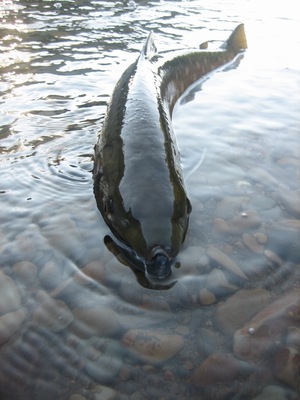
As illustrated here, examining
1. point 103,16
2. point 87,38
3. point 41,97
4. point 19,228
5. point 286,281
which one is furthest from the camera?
point 103,16

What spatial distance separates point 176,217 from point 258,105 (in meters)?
3.12

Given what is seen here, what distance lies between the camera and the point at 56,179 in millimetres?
3363

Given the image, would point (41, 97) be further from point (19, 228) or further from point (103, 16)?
point (103, 16)

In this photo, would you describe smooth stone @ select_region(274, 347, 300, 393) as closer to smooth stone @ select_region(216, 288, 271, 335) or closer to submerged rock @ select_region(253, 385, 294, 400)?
submerged rock @ select_region(253, 385, 294, 400)

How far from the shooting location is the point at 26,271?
247 centimetres

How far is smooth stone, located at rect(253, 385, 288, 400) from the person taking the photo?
1.78 m

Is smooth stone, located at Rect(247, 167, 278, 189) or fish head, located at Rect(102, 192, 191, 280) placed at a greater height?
fish head, located at Rect(102, 192, 191, 280)

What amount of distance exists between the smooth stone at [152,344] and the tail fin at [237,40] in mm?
6745

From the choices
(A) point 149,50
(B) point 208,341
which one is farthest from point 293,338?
(A) point 149,50

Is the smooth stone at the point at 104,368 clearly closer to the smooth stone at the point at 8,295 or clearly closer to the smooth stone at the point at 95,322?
the smooth stone at the point at 95,322

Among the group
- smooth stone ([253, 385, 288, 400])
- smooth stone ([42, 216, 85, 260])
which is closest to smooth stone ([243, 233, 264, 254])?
smooth stone ([253, 385, 288, 400])

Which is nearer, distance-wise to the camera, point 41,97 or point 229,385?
point 229,385

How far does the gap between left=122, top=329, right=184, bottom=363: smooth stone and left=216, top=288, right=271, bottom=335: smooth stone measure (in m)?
0.26

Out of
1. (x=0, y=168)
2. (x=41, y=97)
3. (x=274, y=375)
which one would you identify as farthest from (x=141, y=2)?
(x=274, y=375)
